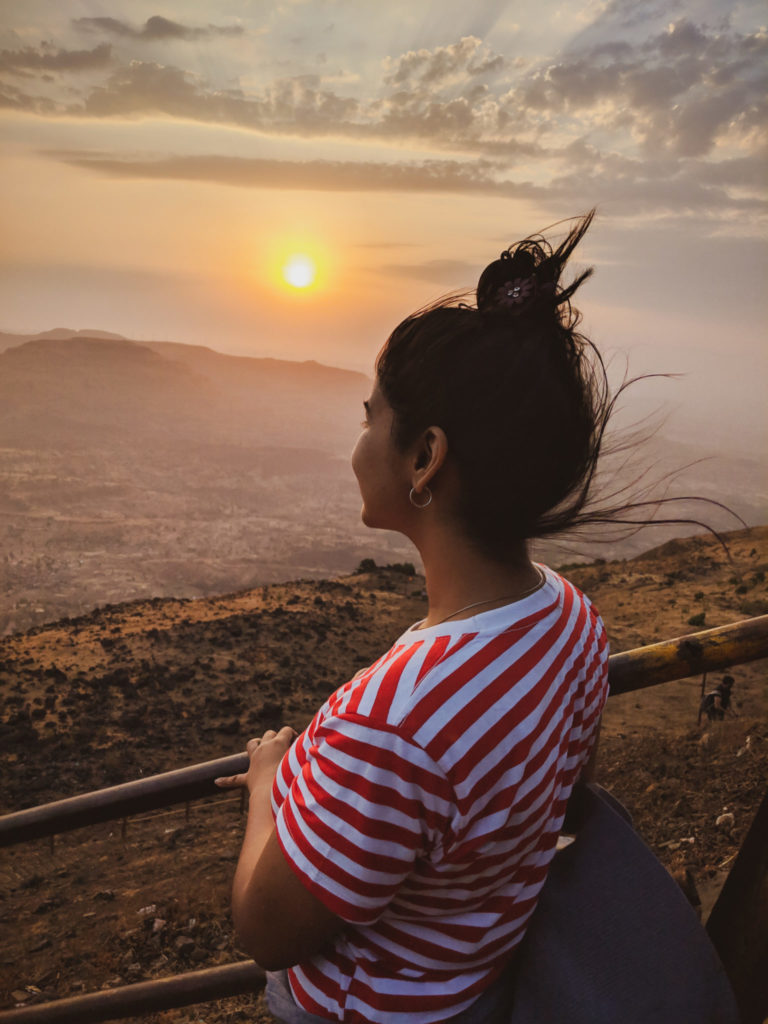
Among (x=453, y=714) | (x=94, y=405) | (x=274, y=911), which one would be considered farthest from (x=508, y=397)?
(x=94, y=405)

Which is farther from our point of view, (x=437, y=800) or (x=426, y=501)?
(x=426, y=501)

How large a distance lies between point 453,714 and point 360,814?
16 cm

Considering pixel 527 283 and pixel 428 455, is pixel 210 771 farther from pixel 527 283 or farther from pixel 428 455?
pixel 527 283

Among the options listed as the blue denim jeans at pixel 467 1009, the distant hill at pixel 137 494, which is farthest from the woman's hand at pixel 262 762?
the distant hill at pixel 137 494

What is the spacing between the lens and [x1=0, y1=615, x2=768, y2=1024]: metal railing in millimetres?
1428

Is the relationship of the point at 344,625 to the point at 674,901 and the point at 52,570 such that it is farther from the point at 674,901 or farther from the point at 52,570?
the point at 52,570

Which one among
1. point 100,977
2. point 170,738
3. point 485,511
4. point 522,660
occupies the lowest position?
point 170,738

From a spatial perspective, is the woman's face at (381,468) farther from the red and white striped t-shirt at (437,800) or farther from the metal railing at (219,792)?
the metal railing at (219,792)

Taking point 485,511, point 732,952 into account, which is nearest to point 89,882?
point 732,952

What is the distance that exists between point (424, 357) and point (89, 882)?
8604mm

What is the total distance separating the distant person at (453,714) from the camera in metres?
0.85

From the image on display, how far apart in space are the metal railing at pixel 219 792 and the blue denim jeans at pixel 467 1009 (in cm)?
38

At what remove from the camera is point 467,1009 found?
3.55ft

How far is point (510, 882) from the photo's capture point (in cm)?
105
